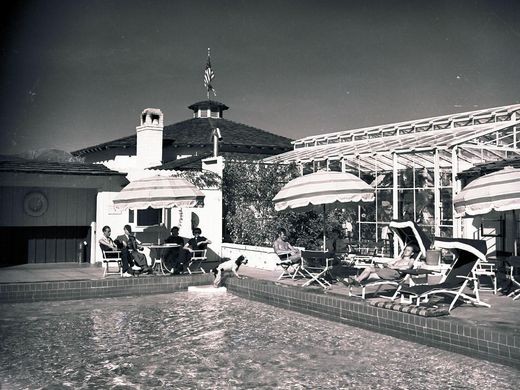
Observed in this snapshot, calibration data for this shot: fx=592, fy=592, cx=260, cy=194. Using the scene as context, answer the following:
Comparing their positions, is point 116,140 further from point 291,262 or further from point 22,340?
point 22,340

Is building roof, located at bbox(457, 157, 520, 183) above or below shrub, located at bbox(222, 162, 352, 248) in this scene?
above

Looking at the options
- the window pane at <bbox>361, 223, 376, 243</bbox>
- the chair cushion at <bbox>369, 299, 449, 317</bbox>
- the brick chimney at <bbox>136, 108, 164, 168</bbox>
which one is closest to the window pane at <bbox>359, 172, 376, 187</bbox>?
the window pane at <bbox>361, 223, 376, 243</bbox>

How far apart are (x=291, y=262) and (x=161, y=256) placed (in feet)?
11.9

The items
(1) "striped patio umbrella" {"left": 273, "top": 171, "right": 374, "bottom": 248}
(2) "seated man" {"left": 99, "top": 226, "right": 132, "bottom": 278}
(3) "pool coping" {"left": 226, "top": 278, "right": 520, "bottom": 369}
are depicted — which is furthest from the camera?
(2) "seated man" {"left": 99, "top": 226, "right": 132, "bottom": 278}

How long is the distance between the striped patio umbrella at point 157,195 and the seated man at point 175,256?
3.39 feet

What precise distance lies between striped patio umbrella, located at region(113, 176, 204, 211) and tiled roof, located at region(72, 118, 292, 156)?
Answer: 14795 mm

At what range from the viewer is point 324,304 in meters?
10.8

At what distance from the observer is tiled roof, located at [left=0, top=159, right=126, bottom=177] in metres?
16.3

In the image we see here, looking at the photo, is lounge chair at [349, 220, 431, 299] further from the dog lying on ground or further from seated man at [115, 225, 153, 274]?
seated man at [115, 225, 153, 274]

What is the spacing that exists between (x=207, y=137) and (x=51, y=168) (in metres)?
16.1

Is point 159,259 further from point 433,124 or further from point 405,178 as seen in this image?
point 433,124

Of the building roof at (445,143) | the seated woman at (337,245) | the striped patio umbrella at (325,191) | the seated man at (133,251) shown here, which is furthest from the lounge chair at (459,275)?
the seated man at (133,251)

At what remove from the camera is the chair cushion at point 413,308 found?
29.1 feet

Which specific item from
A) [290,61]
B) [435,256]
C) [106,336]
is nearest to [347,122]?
[290,61]
